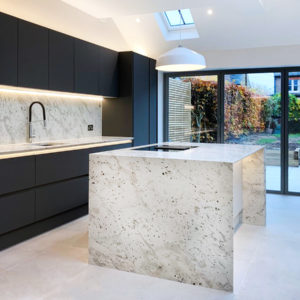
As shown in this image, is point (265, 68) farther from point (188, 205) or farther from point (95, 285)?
point (95, 285)

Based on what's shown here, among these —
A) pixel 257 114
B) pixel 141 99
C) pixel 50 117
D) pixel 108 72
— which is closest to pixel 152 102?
pixel 141 99

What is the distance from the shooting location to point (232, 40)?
18.4ft

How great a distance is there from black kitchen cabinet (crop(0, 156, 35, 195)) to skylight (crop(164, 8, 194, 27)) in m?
3.45

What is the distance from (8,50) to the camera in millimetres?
3602

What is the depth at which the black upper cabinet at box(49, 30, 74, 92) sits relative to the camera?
424cm

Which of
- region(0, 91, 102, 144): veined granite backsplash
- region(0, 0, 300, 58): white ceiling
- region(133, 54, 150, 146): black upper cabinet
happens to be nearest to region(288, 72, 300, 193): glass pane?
region(0, 0, 300, 58): white ceiling

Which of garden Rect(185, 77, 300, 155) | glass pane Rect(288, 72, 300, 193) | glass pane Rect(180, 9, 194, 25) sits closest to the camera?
glass pane Rect(180, 9, 194, 25)

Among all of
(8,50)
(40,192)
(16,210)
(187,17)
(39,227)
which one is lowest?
(39,227)

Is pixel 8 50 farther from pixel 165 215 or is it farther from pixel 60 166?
pixel 165 215

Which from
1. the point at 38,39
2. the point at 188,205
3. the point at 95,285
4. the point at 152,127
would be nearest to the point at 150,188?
the point at 188,205

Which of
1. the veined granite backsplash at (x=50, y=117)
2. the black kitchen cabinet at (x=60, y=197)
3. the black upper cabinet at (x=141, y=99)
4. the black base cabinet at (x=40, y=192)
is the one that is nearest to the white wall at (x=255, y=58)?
the black upper cabinet at (x=141, y=99)

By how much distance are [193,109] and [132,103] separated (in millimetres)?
1429

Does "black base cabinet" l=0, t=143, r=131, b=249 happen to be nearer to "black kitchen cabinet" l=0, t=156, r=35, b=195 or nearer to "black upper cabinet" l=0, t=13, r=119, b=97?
"black kitchen cabinet" l=0, t=156, r=35, b=195

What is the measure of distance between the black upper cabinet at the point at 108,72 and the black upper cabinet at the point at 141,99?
0.97 feet
